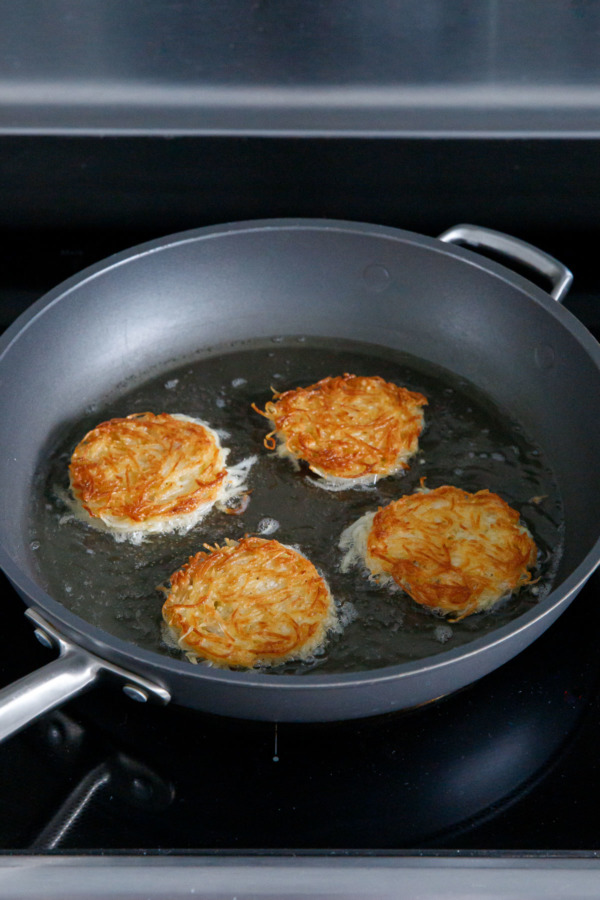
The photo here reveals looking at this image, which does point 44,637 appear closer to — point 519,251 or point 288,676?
point 288,676

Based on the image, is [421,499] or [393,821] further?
[421,499]

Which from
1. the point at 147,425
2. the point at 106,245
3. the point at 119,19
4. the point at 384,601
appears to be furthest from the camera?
the point at 106,245

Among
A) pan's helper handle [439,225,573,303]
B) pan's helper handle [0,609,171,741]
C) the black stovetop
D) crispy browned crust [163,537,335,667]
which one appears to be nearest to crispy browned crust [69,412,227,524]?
crispy browned crust [163,537,335,667]

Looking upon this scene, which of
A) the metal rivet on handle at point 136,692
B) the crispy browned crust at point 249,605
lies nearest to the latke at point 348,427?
the crispy browned crust at point 249,605

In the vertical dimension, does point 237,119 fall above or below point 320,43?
below

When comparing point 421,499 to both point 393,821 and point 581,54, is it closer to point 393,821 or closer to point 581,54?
point 393,821

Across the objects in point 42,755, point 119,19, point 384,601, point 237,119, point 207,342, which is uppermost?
point 119,19

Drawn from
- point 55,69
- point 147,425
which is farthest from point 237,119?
point 147,425
